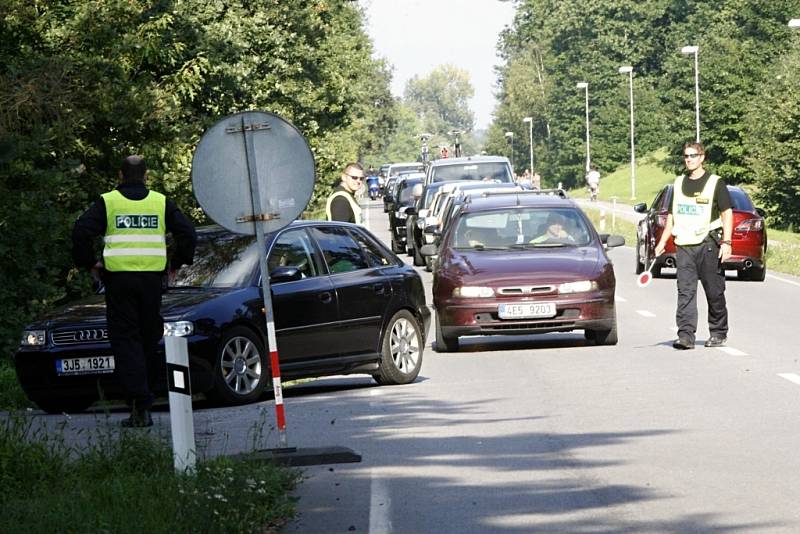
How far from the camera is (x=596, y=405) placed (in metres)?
12.8

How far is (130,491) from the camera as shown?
8406 mm

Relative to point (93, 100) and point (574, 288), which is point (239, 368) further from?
point (93, 100)

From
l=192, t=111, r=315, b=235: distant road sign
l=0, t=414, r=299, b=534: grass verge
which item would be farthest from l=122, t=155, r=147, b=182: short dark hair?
l=0, t=414, r=299, b=534: grass verge

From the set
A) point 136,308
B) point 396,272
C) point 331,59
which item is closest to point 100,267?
point 136,308

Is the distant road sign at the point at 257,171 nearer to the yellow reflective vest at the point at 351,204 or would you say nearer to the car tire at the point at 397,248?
the yellow reflective vest at the point at 351,204

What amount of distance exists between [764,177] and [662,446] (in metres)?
41.3

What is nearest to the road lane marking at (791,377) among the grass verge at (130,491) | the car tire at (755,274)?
the grass verge at (130,491)

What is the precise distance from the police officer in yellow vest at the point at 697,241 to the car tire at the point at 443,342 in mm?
2336

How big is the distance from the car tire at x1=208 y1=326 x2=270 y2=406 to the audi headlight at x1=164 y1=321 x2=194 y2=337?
0.90ft

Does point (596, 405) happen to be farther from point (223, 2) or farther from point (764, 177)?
point (764, 177)

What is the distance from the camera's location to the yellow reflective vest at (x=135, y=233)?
1217 centimetres

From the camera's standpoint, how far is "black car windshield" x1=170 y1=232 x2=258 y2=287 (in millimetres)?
14047

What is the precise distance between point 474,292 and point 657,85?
107884 mm

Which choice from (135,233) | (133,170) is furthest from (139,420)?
(133,170)
